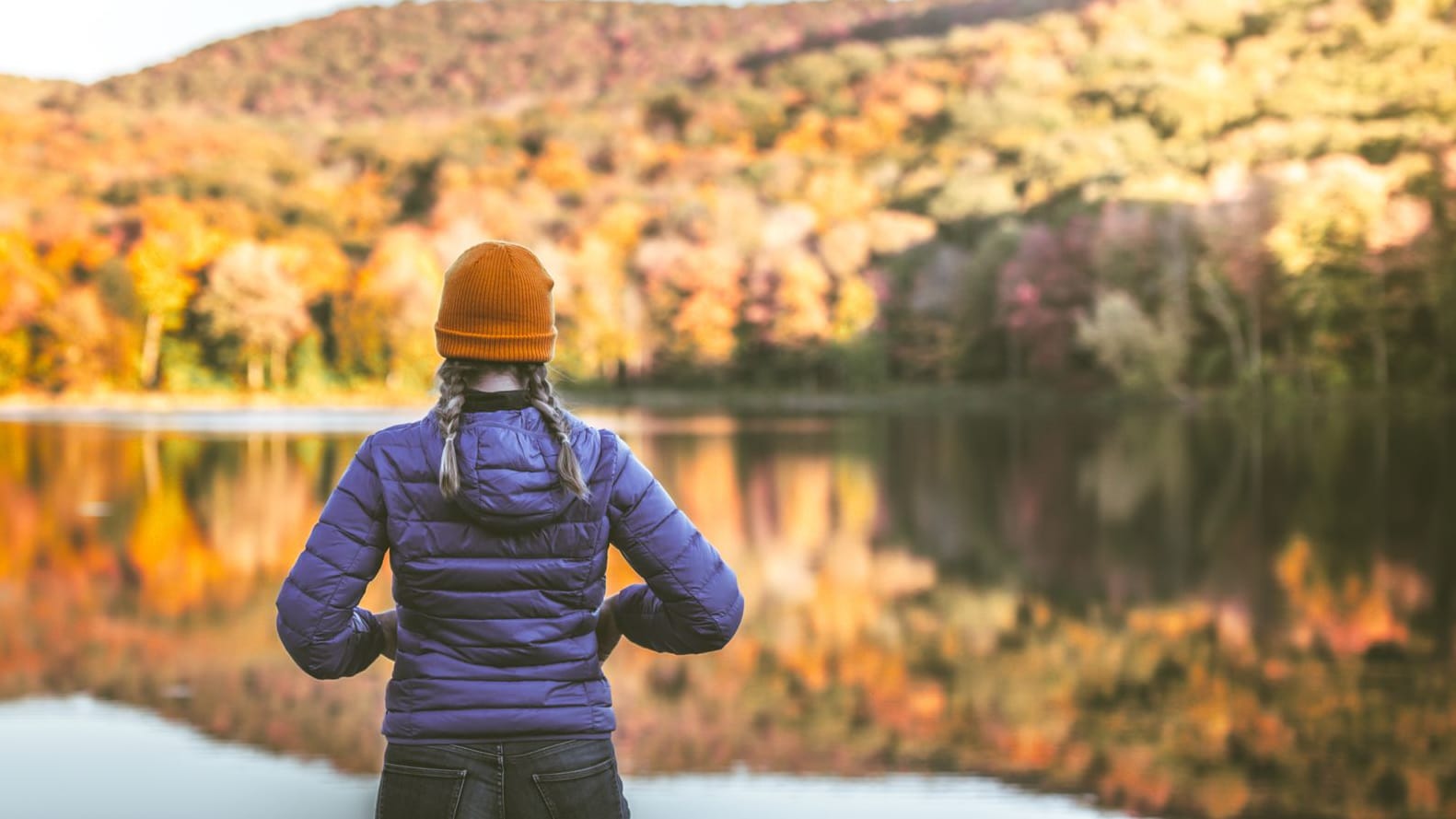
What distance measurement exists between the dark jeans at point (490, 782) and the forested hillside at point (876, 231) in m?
33.6

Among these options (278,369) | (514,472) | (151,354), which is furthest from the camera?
(278,369)

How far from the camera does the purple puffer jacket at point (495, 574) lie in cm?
153

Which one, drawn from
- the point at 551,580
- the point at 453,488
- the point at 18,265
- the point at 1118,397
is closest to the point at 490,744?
the point at 551,580

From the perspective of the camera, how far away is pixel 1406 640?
25.0 ft

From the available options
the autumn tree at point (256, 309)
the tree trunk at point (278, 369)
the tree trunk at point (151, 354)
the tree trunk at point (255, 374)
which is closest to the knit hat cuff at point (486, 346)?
the autumn tree at point (256, 309)

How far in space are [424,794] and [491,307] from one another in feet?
1.82

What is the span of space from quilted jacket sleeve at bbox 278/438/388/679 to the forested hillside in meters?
33.7

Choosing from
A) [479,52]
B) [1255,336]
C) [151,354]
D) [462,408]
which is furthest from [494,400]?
[479,52]

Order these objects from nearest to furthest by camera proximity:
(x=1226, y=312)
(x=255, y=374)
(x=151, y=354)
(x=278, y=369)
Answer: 1. (x=1226, y=312)
2. (x=151, y=354)
3. (x=255, y=374)
4. (x=278, y=369)

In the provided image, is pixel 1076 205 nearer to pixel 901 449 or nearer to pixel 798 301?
pixel 798 301

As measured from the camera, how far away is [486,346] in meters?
1.55

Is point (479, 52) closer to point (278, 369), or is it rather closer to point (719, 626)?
point (278, 369)

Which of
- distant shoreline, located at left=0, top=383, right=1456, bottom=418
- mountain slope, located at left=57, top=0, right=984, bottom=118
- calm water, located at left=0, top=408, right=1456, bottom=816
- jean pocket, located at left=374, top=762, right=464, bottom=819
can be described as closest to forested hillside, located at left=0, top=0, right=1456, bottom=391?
distant shoreline, located at left=0, top=383, right=1456, bottom=418

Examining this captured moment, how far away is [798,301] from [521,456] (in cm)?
4670
